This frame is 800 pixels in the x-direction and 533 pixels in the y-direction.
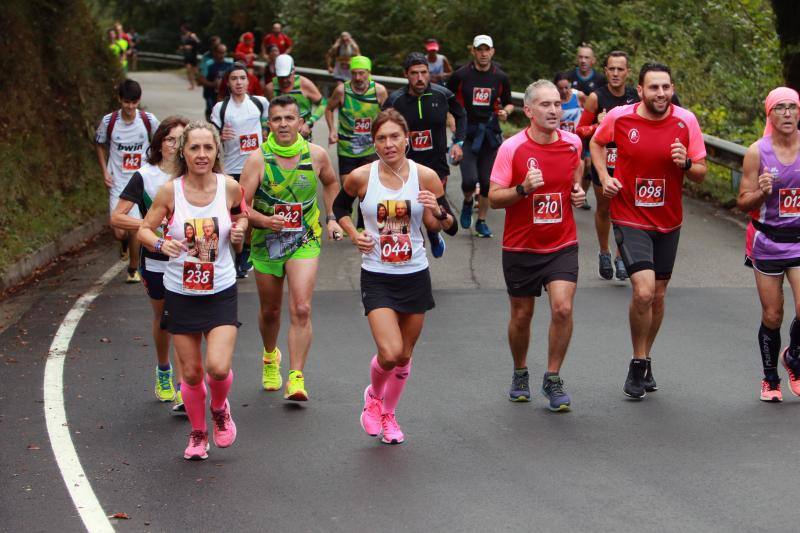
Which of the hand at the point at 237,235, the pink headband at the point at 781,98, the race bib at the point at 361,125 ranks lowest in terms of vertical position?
the race bib at the point at 361,125

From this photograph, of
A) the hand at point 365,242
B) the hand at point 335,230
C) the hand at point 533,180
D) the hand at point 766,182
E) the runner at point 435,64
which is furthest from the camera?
the runner at point 435,64

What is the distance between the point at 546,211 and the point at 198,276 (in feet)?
7.58

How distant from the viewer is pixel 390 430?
8.02 meters

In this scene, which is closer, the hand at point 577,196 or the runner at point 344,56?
the hand at point 577,196

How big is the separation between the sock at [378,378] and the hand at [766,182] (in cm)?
260

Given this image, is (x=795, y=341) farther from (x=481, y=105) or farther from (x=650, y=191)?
(x=481, y=105)

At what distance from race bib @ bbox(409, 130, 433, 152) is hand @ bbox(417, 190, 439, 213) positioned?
6101 mm

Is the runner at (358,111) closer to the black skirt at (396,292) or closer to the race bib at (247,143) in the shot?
the race bib at (247,143)

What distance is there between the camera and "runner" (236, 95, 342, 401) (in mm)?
8945

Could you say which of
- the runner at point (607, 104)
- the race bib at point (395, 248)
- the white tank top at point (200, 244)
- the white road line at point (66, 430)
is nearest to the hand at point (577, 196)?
the race bib at point (395, 248)

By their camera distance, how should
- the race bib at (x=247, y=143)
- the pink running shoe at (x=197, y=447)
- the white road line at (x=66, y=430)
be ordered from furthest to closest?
the race bib at (x=247, y=143), the pink running shoe at (x=197, y=447), the white road line at (x=66, y=430)

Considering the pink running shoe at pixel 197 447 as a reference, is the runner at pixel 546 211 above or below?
above

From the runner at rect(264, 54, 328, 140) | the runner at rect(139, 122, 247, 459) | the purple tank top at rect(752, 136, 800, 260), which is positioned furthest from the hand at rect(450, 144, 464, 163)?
the runner at rect(139, 122, 247, 459)

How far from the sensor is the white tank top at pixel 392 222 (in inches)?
312
